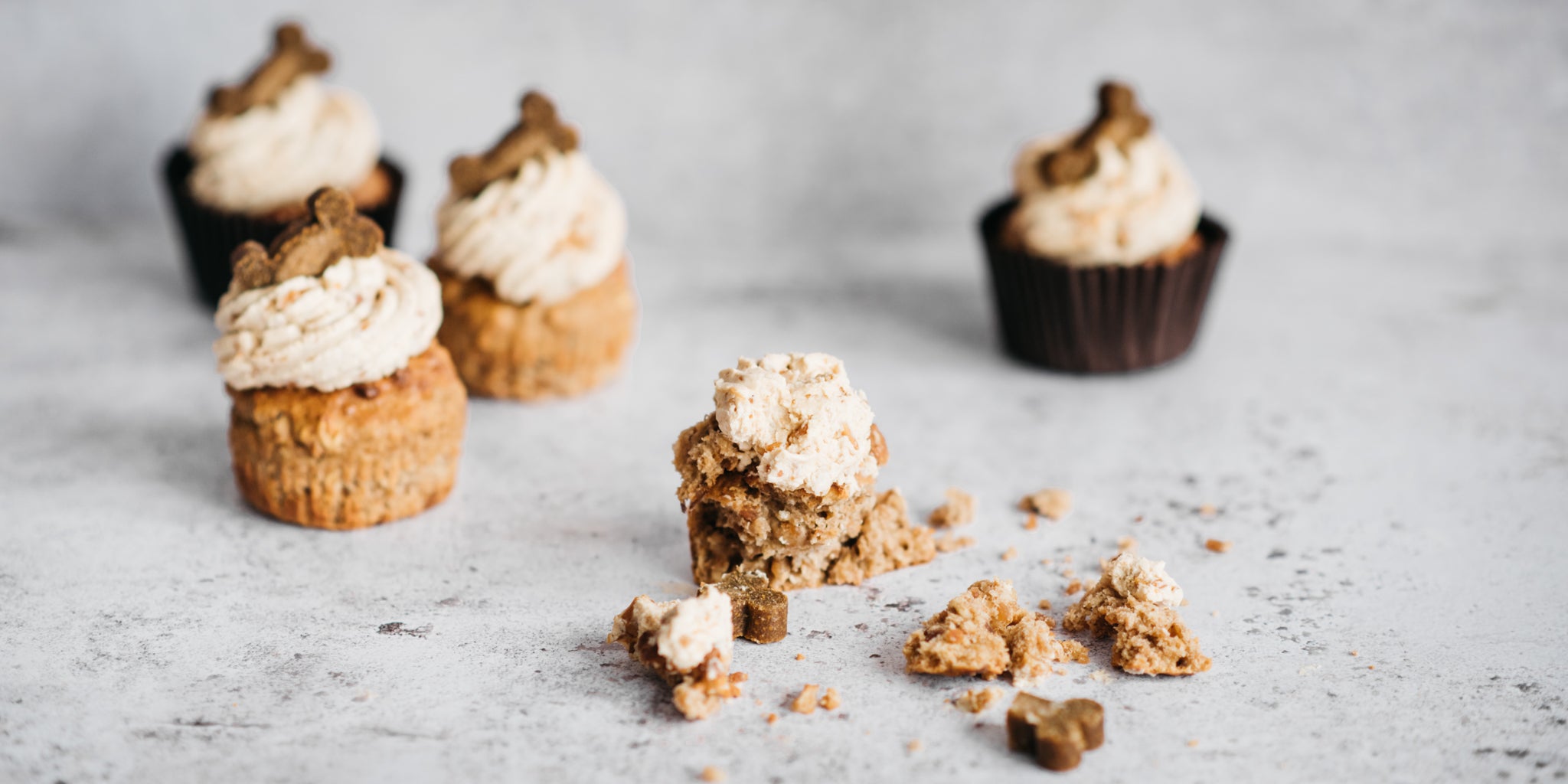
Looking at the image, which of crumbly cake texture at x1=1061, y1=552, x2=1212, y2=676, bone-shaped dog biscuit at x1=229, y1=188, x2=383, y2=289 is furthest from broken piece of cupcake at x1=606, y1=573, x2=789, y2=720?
bone-shaped dog biscuit at x1=229, y1=188, x2=383, y2=289

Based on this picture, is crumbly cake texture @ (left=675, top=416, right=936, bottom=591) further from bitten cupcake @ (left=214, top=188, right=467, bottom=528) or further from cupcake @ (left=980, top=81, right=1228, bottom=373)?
cupcake @ (left=980, top=81, right=1228, bottom=373)

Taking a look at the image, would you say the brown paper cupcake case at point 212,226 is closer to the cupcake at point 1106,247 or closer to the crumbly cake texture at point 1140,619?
the cupcake at point 1106,247

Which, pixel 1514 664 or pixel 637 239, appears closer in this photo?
pixel 1514 664

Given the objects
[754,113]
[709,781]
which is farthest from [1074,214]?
[709,781]

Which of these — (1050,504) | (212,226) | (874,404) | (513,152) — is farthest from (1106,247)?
(212,226)

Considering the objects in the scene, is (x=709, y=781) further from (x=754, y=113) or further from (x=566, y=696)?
(x=754, y=113)

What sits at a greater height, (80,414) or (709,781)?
(80,414)

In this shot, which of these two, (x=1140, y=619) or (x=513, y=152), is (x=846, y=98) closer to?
(x=513, y=152)
